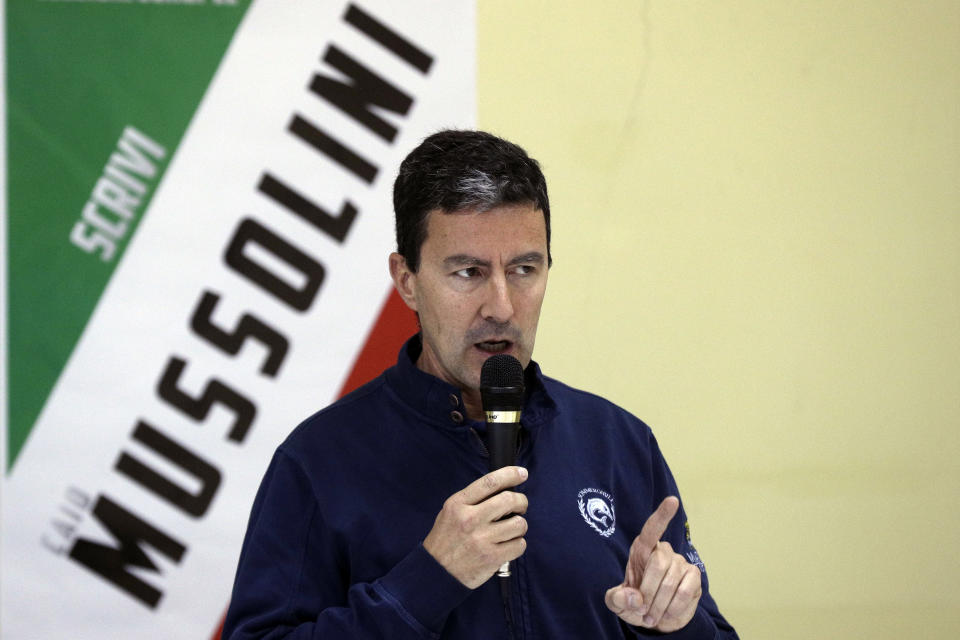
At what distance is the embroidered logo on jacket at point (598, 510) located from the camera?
133 cm

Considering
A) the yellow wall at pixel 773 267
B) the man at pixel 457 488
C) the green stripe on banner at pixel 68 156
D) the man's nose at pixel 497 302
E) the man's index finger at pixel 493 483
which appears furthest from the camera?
the yellow wall at pixel 773 267

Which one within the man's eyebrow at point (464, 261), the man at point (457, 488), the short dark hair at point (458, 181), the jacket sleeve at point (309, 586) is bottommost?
the jacket sleeve at point (309, 586)

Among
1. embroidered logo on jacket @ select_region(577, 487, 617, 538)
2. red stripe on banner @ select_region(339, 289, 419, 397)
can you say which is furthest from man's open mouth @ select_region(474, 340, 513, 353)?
red stripe on banner @ select_region(339, 289, 419, 397)

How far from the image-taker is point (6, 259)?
2207mm

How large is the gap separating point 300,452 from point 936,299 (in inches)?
73.3

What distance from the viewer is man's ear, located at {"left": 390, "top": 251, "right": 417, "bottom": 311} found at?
1403mm

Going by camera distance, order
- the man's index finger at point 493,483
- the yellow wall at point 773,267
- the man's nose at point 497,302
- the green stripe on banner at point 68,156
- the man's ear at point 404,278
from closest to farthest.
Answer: the man's index finger at point 493,483
the man's nose at point 497,302
the man's ear at point 404,278
the green stripe on banner at point 68,156
the yellow wall at point 773,267

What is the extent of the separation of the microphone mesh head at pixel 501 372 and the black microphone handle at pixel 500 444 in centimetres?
5

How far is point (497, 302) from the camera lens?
1266 mm

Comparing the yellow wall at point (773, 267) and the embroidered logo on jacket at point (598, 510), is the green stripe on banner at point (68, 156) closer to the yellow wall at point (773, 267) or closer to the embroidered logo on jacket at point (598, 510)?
the yellow wall at point (773, 267)

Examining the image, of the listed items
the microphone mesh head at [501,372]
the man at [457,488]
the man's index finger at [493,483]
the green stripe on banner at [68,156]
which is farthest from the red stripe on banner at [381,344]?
the man's index finger at [493,483]

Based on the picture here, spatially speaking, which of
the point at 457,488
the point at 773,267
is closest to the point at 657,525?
the point at 457,488

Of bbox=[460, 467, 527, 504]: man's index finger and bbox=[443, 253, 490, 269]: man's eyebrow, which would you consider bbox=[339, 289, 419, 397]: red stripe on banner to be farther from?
bbox=[460, 467, 527, 504]: man's index finger

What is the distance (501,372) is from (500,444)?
0.09m
